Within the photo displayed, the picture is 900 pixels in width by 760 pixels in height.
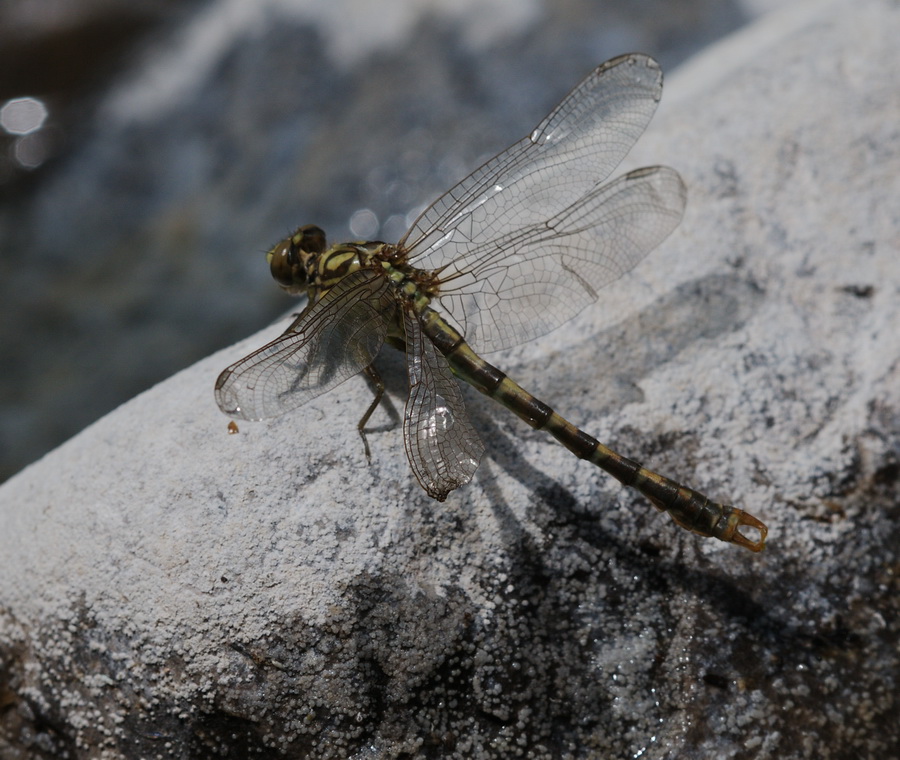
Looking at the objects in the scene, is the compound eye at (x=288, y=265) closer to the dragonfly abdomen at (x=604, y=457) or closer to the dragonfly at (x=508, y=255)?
the dragonfly at (x=508, y=255)

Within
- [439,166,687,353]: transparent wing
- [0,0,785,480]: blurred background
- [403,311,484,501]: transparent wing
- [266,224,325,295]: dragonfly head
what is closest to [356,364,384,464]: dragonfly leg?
[403,311,484,501]: transparent wing

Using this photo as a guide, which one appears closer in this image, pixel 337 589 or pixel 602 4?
pixel 337 589

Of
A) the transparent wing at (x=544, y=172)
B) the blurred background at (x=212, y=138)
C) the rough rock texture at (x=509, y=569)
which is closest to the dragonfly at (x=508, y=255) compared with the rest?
the transparent wing at (x=544, y=172)

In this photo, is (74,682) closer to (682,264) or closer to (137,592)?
(137,592)

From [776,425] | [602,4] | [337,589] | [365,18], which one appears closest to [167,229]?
[365,18]

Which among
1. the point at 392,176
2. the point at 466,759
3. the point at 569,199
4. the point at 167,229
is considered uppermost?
the point at 167,229

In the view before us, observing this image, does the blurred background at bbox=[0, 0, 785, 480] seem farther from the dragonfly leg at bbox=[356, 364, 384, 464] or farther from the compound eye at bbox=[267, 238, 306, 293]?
the dragonfly leg at bbox=[356, 364, 384, 464]

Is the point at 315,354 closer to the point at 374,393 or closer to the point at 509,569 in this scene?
the point at 374,393
